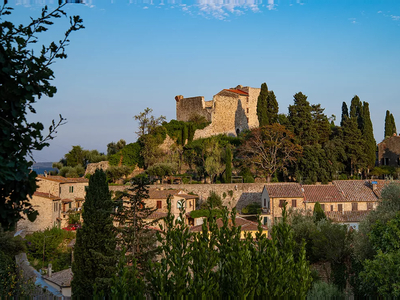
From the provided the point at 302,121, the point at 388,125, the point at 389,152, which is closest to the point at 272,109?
the point at 302,121

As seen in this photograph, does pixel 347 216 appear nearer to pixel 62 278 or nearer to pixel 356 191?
pixel 356 191

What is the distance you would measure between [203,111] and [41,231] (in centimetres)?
2923

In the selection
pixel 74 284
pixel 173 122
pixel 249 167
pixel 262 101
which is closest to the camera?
pixel 74 284

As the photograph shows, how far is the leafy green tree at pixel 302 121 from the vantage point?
44.0 metres

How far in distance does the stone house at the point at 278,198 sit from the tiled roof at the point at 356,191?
12.6 ft

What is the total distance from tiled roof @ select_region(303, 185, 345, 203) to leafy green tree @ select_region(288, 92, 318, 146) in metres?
7.48

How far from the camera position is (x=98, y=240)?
66.7 ft

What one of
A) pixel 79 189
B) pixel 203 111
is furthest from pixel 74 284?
pixel 203 111

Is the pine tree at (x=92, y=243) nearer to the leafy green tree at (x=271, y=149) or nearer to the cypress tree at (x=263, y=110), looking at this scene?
the leafy green tree at (x=271, y=149)

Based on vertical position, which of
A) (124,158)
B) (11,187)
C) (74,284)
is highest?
(124,158)

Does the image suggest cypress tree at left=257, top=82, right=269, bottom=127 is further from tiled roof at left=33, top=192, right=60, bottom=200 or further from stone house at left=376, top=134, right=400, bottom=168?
tiled roof at left=33, top=192, right=60, bottom=200

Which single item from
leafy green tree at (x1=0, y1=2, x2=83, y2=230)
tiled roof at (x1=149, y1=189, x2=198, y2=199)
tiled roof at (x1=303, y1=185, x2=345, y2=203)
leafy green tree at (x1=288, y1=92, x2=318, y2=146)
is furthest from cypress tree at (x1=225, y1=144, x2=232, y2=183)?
leafy green tree at (x1=0, y1=2, x2=83, y2=230)

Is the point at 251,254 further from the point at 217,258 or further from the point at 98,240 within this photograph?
the point at 98,240

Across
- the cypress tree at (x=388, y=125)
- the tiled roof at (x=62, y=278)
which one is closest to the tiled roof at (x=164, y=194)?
the tiled roof at (x=62, y=278)
